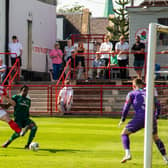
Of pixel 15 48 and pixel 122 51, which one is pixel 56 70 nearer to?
pixel 15 48

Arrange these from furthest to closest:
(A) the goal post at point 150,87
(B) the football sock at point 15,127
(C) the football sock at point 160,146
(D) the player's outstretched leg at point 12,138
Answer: (D) the player's outstretched leg at point 12,138 → (B) the football sock at point 15,127 → (C) the football sock at point 160,146 → (A) the goal post at point 150,87

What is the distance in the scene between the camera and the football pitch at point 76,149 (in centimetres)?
1242

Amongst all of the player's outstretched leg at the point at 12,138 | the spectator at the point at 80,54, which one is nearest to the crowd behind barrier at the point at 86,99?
the spectator at the point at 80,54

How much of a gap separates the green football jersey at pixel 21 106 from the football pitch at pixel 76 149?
2.53 feet

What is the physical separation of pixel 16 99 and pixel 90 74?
21042mm

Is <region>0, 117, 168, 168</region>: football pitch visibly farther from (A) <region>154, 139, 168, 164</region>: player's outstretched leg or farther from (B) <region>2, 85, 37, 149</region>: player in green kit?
(B) <region>2, 85, 37, 149</region>: player in green kit

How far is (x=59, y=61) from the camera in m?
31.9

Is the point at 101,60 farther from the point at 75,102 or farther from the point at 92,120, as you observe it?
the point at 92,120

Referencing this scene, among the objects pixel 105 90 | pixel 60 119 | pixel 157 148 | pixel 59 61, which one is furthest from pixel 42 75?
pixel 157 148

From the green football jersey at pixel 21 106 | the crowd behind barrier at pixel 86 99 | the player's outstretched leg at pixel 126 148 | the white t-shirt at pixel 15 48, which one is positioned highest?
the white t-shirt at pixel 15 48

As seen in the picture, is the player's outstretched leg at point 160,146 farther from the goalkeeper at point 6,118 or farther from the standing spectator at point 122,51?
the standing spectator at point 122,51

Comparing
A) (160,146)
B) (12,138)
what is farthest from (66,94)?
(160,146)

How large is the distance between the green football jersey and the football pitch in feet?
2.53

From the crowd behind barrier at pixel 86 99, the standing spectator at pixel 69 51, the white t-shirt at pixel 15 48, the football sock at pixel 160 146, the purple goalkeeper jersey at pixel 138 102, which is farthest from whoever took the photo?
the standing spectator at pixel 69 51
